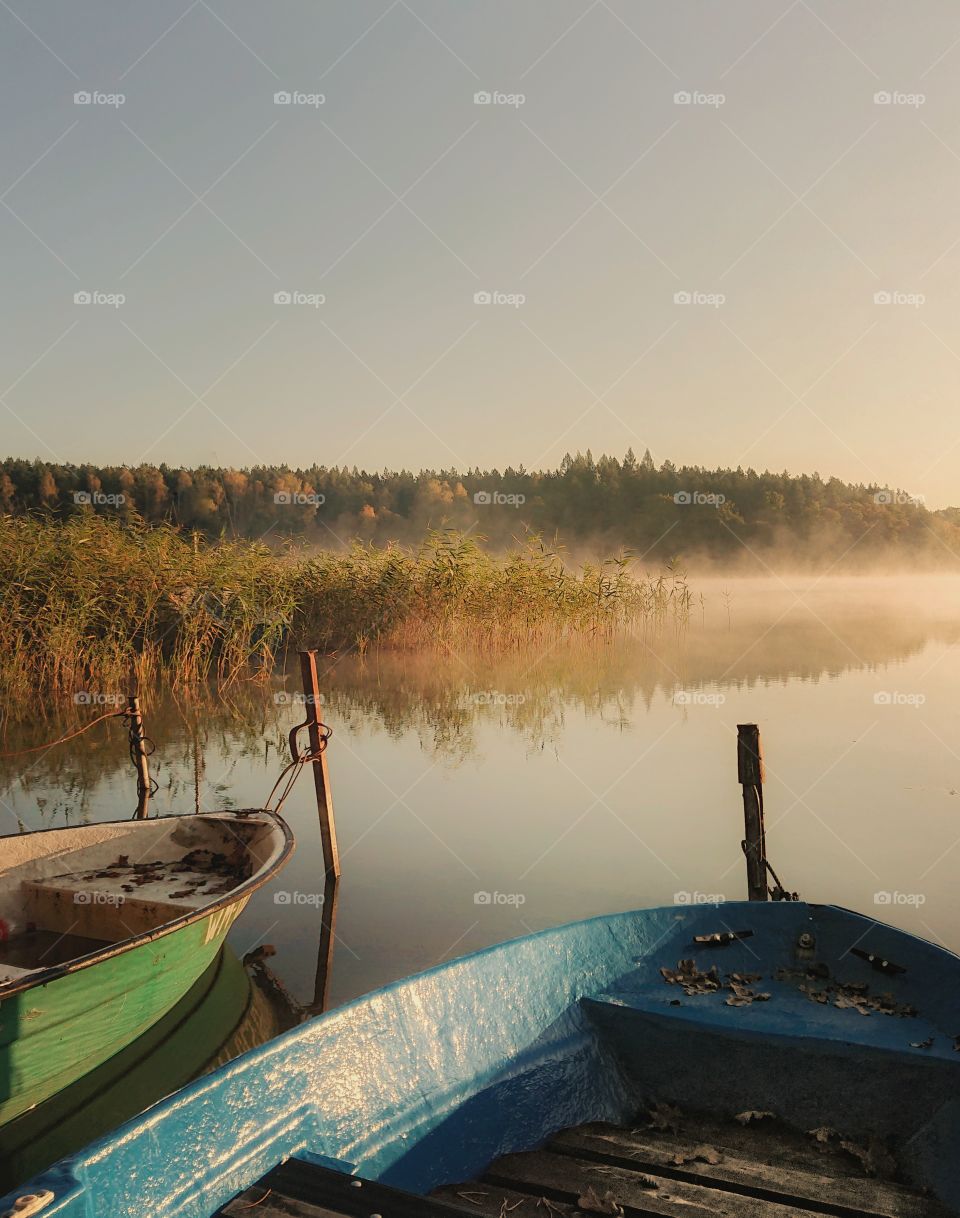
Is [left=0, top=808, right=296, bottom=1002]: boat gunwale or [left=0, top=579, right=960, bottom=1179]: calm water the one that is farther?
[left=0, top=579, right=960, bottom=1179]: calm water

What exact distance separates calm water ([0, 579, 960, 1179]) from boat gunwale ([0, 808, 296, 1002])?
2.74 feet

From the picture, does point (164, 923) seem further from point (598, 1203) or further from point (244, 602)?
point (244, 602)

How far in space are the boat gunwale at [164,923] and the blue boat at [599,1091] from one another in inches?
56.2

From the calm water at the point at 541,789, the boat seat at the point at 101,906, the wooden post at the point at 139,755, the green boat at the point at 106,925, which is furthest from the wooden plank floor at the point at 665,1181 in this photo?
the wooden post at the point at 139,755

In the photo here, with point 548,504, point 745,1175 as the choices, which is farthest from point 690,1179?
point 548,504


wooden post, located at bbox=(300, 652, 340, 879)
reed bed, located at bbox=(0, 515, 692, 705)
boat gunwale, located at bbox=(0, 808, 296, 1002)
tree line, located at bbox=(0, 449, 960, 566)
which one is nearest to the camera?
boat gunwale, located at bbox=(0, 808, 296, 1002)

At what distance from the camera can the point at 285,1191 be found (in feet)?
8.39

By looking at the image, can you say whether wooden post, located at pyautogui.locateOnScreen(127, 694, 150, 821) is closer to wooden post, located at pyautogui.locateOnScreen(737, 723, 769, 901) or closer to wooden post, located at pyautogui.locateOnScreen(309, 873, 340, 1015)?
wooden post, located at pyautogui.locateOnScreen(309, 873, 340, 1015)

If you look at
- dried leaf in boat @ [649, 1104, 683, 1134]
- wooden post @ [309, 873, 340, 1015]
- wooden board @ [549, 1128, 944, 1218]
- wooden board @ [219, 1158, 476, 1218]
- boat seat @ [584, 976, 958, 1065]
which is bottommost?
wooden post @ [309, 873, 340, 1015]

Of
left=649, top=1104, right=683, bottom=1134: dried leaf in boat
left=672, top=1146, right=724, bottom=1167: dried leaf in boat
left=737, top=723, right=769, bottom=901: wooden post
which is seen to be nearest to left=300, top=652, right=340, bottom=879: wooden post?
left=737, top=723, right=769, bottom=901: wooden post

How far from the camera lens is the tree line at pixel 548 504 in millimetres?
37031

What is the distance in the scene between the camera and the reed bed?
13.6 m

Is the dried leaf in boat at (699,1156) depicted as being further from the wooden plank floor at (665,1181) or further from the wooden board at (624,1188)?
the wooden board at (624,1188)

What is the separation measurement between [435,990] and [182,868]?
3.06 m
